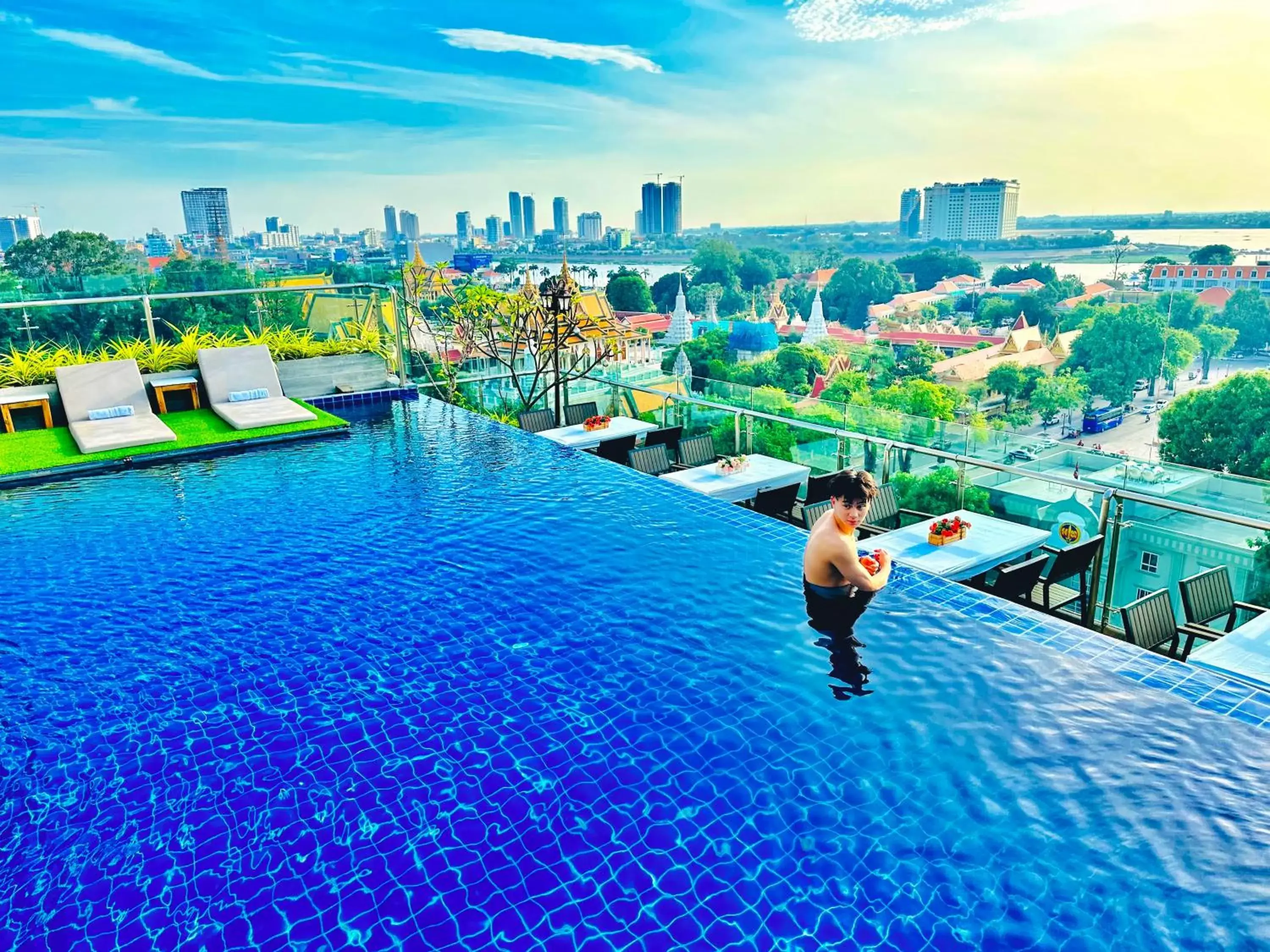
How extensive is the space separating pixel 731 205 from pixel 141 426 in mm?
98990

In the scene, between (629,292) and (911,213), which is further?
(911,213)

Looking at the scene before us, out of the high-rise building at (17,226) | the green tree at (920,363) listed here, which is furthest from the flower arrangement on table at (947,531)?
the green tree at (920,363)

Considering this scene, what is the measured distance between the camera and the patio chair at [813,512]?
5.36 m

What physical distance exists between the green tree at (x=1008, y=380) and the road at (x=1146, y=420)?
317cm

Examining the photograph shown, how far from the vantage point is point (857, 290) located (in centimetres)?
9944

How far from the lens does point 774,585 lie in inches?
177

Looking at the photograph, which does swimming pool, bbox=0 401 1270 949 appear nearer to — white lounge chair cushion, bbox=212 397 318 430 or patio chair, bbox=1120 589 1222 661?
patio chair, bbox=1120 589 1222 661

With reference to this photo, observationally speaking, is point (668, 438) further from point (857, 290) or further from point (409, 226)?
point (857, 290)

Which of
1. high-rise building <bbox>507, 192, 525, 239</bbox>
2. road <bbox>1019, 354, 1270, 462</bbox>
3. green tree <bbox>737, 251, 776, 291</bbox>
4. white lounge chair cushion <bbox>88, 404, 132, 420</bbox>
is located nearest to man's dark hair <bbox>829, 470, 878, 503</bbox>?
white lounge chair cushion <bbox>88, 404, 132, 420</bbox>

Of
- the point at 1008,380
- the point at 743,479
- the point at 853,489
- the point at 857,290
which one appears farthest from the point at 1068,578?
the point at 857,290

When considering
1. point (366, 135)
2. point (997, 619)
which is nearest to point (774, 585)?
point (997, 619)

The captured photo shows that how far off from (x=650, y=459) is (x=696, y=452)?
1.65ft

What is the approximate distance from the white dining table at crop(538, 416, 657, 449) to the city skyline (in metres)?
12.4

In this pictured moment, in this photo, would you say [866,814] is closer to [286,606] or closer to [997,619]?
[997,619]
